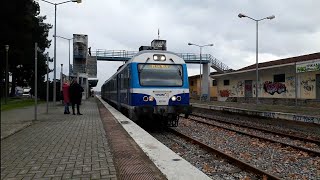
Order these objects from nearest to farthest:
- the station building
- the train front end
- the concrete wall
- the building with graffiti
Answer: the train front end < the station building < the building with graffiti < the concrete wall

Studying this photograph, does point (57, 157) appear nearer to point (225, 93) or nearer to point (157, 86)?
point (157, 86)

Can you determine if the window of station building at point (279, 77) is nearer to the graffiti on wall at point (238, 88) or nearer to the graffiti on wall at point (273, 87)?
the graffiti on wall at point (273, 87)

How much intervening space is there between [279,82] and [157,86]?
23043 mm

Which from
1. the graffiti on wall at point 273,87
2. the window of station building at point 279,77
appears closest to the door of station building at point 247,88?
the graffiti on wall at point 273,87

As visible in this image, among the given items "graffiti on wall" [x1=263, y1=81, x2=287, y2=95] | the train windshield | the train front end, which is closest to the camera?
the train front end

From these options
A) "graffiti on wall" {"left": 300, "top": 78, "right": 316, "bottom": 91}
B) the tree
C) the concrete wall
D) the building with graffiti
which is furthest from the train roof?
"graffiti on wall" {"left": 300, "top": 78, "right": 316, "bottom": 91}

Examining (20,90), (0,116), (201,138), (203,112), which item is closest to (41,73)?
(20,90)

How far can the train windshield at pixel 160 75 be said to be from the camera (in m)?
13.5

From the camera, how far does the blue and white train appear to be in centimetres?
1325

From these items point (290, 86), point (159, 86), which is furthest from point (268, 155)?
point (290, 86)

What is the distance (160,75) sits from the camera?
44.8ft

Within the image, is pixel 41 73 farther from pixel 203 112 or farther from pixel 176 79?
pixel 176 79

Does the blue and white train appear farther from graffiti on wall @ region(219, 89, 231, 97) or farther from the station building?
graffiti on wall @ region(219, 89, 231, 97)

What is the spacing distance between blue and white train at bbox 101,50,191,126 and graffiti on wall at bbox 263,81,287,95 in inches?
851
